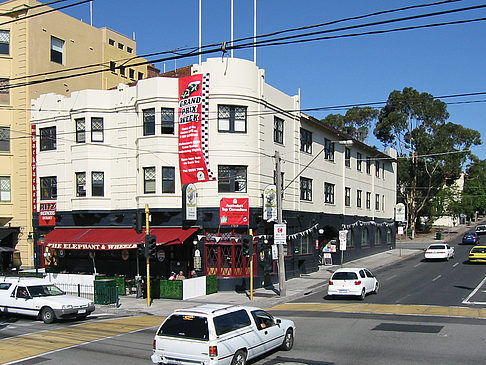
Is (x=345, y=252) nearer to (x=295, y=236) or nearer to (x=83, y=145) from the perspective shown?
(x=295, y=236)

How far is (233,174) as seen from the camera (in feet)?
98.9

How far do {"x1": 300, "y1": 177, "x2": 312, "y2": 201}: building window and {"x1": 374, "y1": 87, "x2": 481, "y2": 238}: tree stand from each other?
34755 mm

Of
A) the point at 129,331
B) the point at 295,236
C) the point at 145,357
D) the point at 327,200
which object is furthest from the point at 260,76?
the point at 145,357

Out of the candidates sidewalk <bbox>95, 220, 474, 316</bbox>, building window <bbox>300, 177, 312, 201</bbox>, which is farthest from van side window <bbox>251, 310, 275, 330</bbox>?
building window <bbox>300, 177, 312, 201</bbox>

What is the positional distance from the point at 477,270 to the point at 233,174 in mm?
19805

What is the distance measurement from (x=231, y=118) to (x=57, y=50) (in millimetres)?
18701

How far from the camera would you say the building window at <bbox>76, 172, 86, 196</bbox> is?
32.9 m

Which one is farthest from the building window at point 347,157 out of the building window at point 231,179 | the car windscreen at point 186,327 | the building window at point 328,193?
the car windscreen at point 186,327

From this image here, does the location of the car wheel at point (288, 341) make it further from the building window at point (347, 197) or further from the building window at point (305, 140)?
the building window at point (347, 197)

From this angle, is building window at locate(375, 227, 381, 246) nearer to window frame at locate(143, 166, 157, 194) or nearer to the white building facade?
the white building facade

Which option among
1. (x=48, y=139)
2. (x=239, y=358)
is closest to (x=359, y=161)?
A: (x=48, y=139)

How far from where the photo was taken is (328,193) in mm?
42406

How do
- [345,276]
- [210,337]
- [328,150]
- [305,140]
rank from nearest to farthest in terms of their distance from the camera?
[210,337] < [345,276] < [305,140] < [328,150]

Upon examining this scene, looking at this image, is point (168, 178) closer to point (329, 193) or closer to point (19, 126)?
point (19, 126)
